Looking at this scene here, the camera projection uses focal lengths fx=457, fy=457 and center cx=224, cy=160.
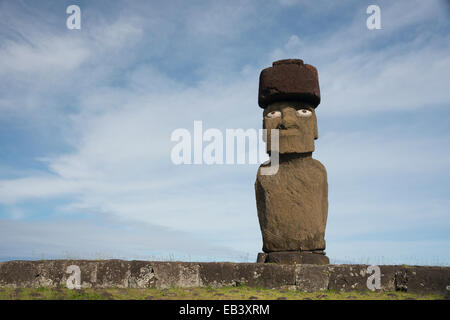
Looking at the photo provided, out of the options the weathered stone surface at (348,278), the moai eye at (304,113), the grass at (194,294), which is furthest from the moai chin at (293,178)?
the grass at (194,294)

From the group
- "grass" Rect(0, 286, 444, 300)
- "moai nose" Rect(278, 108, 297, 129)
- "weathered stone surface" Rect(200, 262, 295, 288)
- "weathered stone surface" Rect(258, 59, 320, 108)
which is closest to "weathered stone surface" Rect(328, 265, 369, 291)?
"grass" Rect(0, 286, 444, 300)

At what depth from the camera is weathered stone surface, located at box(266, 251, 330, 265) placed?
8.73 m

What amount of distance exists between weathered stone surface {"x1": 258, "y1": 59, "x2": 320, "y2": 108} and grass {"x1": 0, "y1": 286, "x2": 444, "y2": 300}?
4174mm

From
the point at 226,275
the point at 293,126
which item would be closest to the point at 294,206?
the point at 293,126

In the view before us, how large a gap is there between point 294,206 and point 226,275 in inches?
88.1

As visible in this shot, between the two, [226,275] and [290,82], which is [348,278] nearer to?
[226,275]

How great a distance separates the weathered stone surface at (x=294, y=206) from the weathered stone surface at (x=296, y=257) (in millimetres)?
218

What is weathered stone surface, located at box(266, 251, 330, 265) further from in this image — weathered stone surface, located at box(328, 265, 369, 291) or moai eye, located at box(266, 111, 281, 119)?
moai eye, located at box(266, 111, 281, 119)

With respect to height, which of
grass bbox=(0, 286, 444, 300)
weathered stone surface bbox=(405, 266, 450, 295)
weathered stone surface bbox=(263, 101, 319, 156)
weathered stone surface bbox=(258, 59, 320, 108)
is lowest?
grass bbox=(0, 286, 444, 300)

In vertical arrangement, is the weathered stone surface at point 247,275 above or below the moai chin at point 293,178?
below

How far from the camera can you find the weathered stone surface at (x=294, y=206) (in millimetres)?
9141

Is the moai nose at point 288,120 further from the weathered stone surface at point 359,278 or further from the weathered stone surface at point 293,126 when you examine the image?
the weathered stone surface at point 359,278

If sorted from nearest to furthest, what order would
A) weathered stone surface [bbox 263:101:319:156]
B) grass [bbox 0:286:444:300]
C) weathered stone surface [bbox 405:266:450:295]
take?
grass [bbox 0:286:444:300] < weathered stone surface [bbox 405:266:450:295] < weathered stone surface [bbox 263:101:319:156]
